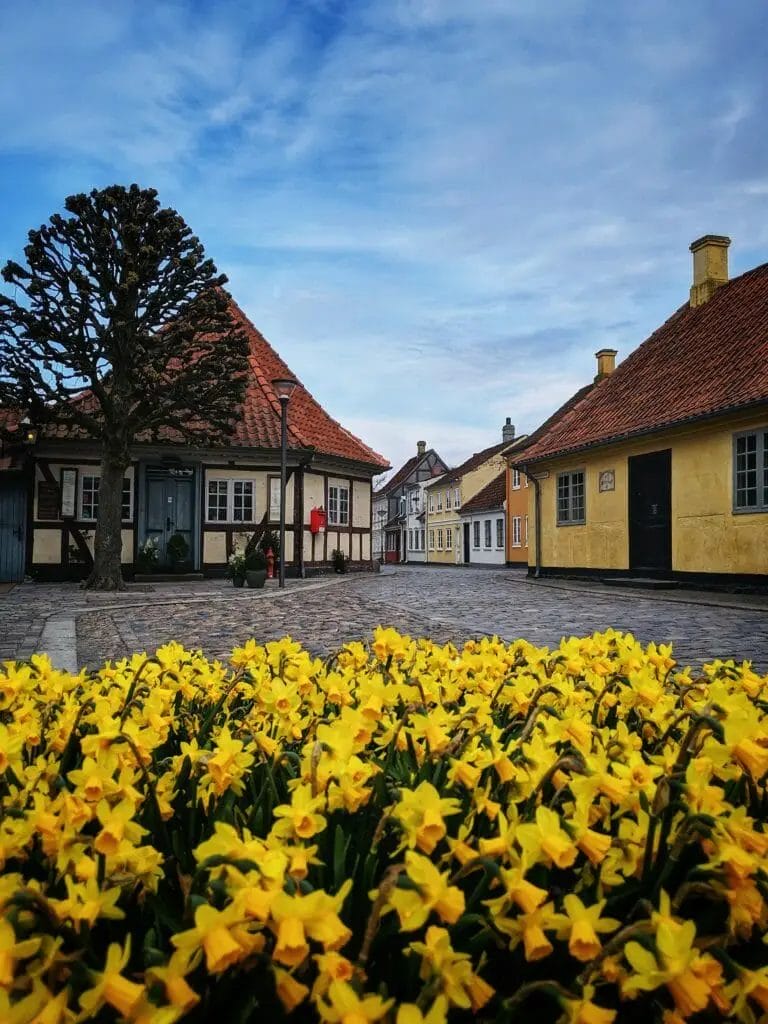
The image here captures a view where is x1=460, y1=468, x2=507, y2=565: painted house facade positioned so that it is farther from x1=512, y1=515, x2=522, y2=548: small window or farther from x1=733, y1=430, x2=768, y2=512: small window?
x1=733, y1=430, x2=768, y2=512: small window

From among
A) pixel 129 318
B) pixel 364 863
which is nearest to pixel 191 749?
pixel 364 863

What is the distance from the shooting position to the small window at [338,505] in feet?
71.8

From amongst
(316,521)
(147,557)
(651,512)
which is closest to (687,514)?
(651,512)

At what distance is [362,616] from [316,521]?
10837mm

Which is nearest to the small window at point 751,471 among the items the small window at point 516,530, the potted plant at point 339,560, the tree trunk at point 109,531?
the potted plant at point 339,560

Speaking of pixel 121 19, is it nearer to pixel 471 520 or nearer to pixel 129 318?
pixel 129 318

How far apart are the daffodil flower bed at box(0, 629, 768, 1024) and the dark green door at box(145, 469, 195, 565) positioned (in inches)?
701

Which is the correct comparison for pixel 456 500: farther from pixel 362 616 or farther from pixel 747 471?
pixel 362 616

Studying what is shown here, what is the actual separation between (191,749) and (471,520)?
44183 millimetres

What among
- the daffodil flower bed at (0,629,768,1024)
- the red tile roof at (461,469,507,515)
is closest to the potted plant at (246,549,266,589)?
the daffodil flower bed at (0,629,768,1024)

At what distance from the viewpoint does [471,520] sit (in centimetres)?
4544

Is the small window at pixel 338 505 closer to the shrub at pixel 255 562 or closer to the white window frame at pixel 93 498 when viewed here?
the white window frame at pixel 93 498

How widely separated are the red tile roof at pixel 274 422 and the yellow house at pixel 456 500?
21.4m

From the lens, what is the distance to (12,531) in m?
18.7
